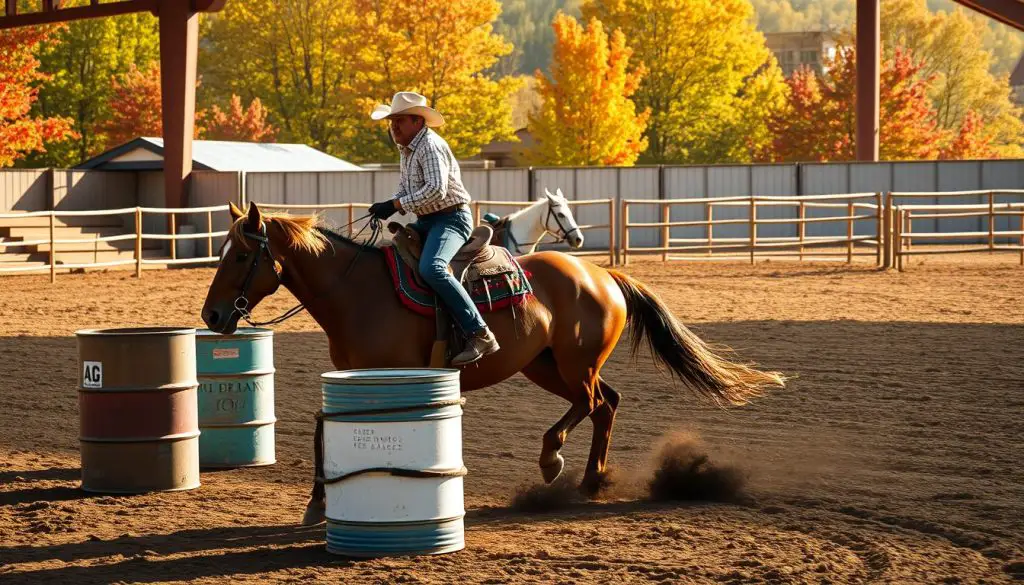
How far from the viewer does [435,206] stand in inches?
262

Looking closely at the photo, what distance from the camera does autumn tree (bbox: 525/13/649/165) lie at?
4303 cm

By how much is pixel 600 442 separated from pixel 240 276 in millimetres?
2191

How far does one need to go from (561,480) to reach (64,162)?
142 feet

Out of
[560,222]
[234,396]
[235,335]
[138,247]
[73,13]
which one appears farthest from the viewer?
[73,13]

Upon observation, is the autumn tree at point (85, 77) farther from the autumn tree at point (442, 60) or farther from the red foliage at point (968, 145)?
the red foliage at point (968, 145)

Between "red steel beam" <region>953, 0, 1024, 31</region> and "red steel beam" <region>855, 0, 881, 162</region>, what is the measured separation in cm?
324

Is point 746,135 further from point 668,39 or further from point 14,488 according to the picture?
point 14,488

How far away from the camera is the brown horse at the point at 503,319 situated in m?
6.50

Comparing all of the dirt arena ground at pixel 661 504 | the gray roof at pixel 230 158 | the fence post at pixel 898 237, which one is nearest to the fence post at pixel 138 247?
the dirt arena ground at pixel 661 504

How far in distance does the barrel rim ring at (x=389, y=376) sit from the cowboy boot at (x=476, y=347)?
61cm

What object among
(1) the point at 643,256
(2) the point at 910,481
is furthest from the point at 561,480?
(1) the point at 643,256

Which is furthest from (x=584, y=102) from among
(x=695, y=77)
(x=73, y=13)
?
(x=73, y=13)

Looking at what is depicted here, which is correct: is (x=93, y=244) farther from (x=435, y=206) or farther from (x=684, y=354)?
(x=435, y=206)

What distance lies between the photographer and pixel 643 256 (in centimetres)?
2720
